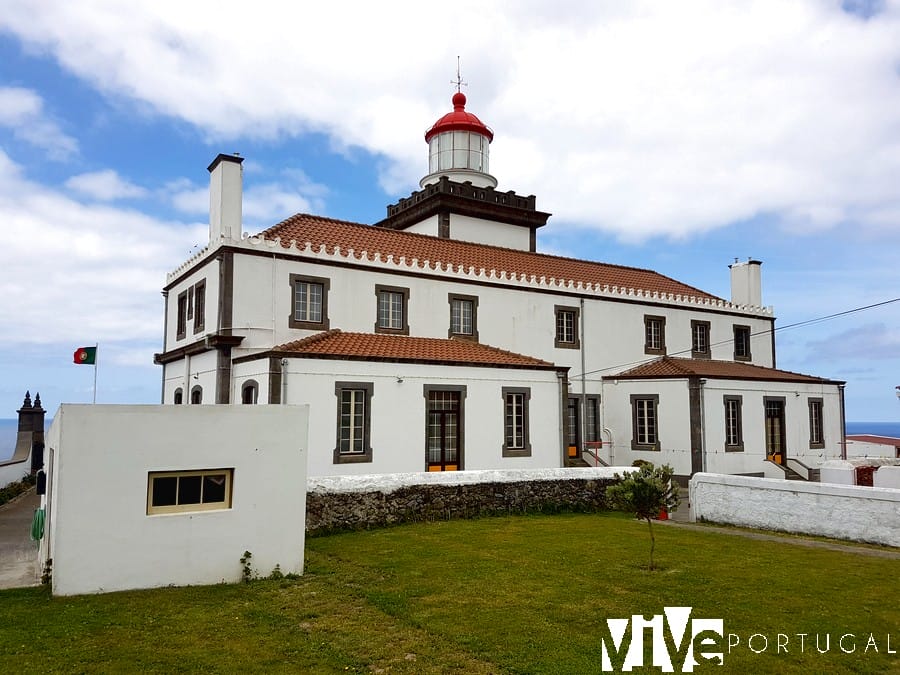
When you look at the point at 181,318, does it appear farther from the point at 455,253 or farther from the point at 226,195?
the point at 455,253

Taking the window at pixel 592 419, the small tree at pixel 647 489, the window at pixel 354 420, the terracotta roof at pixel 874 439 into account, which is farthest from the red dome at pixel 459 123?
the terracotta roof at pixel 874 439

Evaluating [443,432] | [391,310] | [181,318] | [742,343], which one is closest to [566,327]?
[391,310]

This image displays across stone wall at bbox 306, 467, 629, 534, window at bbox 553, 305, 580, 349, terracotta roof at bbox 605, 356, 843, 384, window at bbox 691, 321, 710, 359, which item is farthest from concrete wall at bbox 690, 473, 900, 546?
window at bbox 691, 321, 710, 359

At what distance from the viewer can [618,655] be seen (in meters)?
6.71

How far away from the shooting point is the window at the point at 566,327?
26.4 metres

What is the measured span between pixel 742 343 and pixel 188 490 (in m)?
28.7

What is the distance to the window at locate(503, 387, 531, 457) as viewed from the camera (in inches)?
837

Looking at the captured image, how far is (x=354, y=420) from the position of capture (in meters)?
18.5

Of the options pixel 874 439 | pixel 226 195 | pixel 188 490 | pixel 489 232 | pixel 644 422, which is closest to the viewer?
pixel 188 490

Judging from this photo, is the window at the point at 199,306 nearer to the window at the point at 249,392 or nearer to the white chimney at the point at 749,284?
the window at the point at 249,392

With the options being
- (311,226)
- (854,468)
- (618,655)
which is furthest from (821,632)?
(311,226)

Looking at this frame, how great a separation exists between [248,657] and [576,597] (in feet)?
13.5

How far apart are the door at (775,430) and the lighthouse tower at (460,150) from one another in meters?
15.3

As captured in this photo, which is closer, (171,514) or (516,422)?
(171,514)
